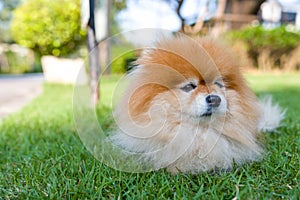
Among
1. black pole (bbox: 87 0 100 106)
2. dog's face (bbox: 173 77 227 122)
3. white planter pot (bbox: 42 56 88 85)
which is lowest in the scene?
white planter pot (bbox: 42 56 88 85)

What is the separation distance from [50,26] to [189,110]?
8925mm

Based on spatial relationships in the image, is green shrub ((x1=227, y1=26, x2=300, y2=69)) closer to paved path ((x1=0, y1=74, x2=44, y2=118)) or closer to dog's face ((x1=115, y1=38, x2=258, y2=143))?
paved path ((x1=0, y1=74, x2=44, y2=118))

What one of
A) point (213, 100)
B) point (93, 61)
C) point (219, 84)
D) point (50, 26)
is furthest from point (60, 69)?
point (213, 100)

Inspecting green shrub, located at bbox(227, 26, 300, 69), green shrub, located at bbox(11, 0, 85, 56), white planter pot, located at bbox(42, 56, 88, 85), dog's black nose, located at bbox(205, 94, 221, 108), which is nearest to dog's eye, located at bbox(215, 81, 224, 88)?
dog's black nose, located at bbox(205, 94, 221, 108)

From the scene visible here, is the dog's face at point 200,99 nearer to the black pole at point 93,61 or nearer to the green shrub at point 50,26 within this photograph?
the black pole at point 93,61

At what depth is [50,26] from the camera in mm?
9477

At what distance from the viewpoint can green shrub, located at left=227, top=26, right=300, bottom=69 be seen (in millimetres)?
9930

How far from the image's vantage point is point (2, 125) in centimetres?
298

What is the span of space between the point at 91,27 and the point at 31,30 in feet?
24.3

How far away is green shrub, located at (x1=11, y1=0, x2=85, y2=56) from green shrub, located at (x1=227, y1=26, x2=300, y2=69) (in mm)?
4801

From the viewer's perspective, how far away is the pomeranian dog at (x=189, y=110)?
1448 millimetres

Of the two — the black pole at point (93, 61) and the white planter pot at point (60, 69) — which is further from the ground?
the black pole at point (93, 61)

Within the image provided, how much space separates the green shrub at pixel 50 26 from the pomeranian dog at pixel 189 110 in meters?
8.04

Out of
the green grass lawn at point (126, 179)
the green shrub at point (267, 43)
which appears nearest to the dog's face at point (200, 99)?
the green grass lawn at point (126, 179)
